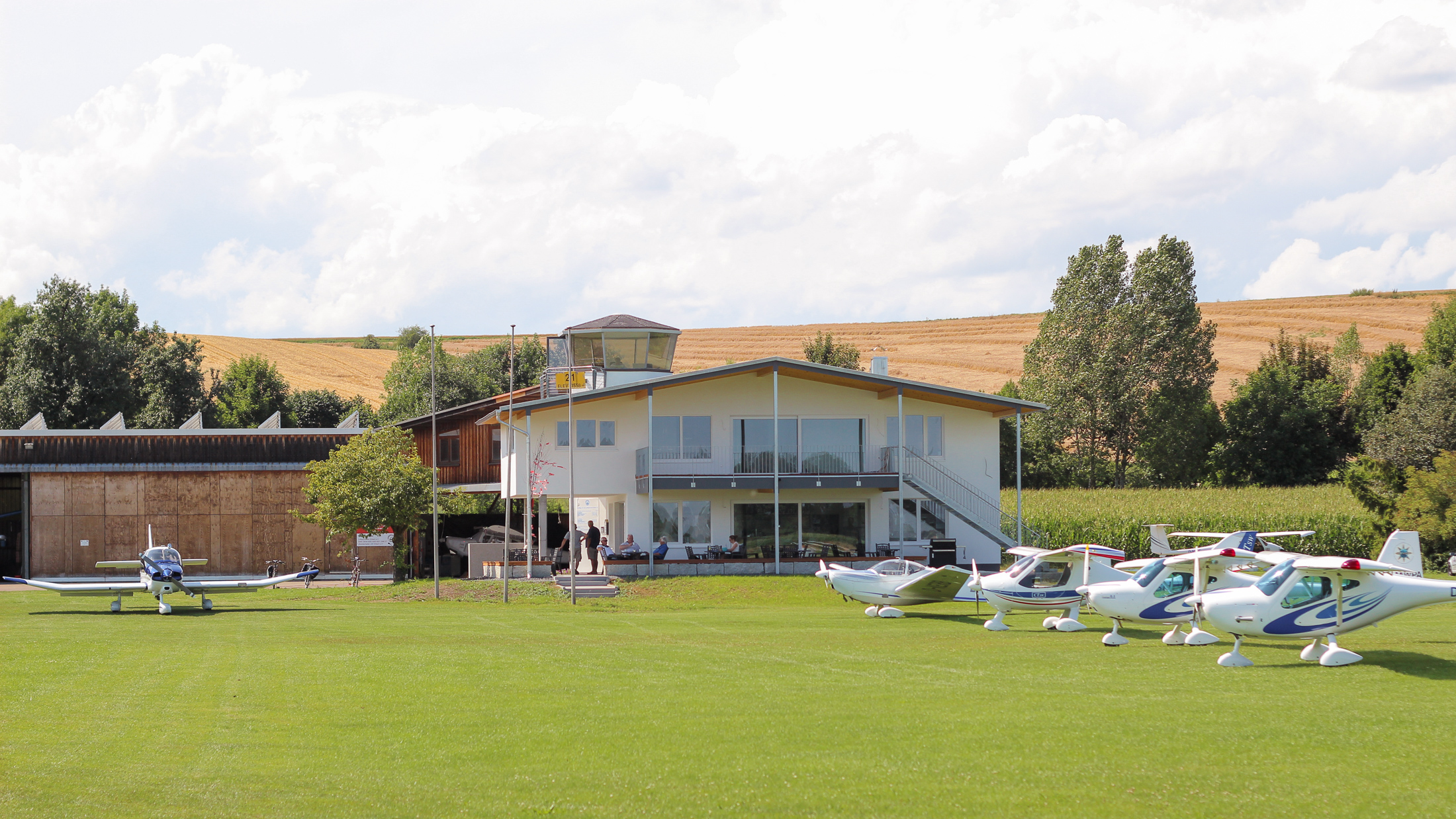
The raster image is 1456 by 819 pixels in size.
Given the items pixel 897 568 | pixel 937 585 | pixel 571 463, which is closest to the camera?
pixel 937 585

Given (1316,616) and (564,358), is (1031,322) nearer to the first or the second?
(564,358)

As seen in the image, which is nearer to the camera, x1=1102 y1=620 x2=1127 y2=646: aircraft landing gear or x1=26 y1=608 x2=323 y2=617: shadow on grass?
x1=1102 y1=620 x2=1127 y2=646: aircraft landing gear

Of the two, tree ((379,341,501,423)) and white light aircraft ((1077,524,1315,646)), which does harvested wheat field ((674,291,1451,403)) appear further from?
white light aircraft ((1077,524,1315,646))

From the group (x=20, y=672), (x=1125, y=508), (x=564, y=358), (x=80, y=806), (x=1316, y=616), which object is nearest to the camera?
(x=80, y=806)

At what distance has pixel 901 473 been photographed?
36.6m

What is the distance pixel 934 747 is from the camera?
1069 centimetres

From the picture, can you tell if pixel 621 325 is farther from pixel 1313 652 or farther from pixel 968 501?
pixel 1313 652

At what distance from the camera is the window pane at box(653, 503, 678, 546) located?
124 ft

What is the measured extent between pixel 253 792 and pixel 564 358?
34245 mm

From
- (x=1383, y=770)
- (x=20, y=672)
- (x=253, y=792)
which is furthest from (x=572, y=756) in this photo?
(x=20, y=672)

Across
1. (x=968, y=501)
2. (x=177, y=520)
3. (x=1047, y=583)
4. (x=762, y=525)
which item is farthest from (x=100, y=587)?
(x=968, y=501)

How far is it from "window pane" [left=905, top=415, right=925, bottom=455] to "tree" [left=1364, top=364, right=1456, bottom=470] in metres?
23.7

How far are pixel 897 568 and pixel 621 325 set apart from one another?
741 inches

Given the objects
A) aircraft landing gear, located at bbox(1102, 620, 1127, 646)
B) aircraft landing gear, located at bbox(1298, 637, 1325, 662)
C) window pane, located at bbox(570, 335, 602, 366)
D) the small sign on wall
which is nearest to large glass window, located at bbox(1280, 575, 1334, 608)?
aircraft landing gear, located at bbox(1298, 637, 1325, 662)
